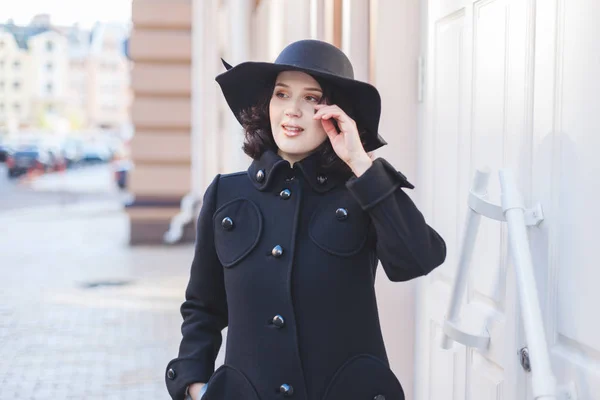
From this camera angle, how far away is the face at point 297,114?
6.34ft

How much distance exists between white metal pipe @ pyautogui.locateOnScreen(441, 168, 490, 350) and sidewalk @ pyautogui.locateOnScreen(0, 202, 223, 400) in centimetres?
303

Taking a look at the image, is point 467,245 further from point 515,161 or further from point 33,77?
point 33,77

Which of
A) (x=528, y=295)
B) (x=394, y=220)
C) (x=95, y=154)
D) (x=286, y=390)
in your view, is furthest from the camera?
(x=95, y=154)

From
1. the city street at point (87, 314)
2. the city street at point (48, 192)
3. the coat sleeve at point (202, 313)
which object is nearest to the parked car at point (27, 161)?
the city street at point (48, 192)

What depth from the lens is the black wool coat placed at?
6.23 feet

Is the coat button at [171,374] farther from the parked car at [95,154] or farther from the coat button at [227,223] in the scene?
the parked car at [95,154]

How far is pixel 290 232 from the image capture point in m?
1.97

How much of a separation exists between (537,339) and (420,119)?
1579 mm

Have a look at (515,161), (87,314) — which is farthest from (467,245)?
(87,314)

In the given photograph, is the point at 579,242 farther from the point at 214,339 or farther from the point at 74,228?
the point at 74,228

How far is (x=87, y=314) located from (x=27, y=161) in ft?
98.2

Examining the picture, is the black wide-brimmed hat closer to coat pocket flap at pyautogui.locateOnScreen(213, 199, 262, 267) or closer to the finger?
the finger

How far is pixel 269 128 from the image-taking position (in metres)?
2.08

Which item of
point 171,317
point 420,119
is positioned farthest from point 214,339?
point 171,317
